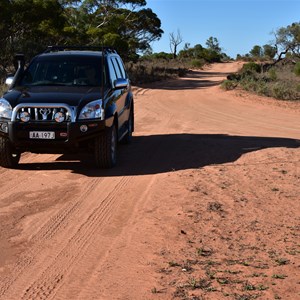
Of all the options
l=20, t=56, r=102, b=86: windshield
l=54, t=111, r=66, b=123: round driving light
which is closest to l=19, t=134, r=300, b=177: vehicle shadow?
l=54, t=111, r=66, b=123: round driving light

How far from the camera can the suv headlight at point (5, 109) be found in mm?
7457

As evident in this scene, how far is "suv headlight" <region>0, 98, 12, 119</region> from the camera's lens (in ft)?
24.5

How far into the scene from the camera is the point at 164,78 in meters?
36.6

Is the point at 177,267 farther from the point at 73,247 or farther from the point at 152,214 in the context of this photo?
the point at 152,214

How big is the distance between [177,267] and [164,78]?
32804 millimetres

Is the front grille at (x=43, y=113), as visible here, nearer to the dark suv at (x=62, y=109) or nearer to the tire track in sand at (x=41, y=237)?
the dark suv at (x=62, y=109)

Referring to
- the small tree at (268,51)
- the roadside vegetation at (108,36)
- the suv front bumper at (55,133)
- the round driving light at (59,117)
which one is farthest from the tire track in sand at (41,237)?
the small tree at (268,51)

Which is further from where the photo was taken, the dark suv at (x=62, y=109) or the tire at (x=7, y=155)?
the tire at (x=7, y=155)

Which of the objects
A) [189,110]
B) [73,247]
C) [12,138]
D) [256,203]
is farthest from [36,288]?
[189,110]

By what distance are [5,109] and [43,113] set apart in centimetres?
61

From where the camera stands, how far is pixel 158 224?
215 inches

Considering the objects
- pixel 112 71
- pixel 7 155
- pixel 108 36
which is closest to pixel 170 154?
pixel 112 71

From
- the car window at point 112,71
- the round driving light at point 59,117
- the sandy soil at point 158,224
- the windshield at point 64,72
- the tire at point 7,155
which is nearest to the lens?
the sandy soil at point 158,224

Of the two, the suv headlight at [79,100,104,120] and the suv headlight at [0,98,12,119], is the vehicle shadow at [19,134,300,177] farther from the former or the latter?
the suv headlight at [0,98,12,119]
